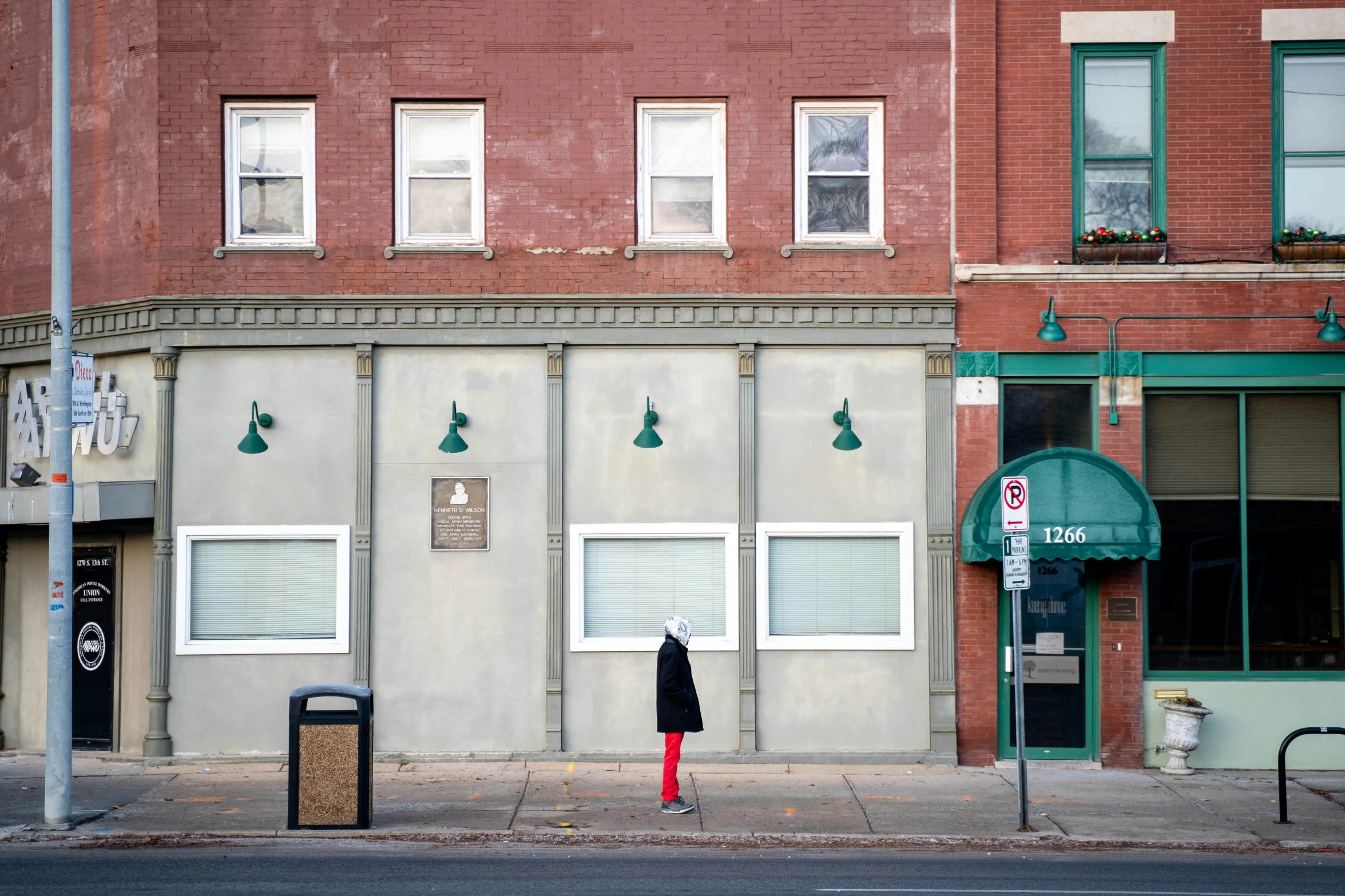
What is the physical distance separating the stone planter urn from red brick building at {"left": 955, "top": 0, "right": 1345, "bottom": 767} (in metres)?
0.33

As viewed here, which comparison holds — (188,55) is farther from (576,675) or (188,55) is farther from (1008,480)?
(1008,480)

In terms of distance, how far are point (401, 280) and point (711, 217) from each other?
3.64m

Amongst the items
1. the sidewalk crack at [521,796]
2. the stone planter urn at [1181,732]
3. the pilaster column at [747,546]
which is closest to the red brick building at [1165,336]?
the stone planter urn at [1181,732]

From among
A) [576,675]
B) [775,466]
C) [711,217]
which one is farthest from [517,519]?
[711,217]

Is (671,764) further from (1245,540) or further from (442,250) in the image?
(1245,540)

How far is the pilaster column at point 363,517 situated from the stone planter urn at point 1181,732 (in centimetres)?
Answer: 895

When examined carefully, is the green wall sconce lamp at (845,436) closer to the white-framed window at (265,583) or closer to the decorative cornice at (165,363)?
the white-framed window at (265,583)

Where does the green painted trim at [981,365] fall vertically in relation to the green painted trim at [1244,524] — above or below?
above

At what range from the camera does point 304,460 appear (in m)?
15.2

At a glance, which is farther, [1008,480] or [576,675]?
[576,675]

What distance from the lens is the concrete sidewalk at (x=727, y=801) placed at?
38.8ft

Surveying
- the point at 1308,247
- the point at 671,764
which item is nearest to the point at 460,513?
the point at 671,764

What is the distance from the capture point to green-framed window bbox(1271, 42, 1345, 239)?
50.5ft

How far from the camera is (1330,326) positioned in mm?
14617
